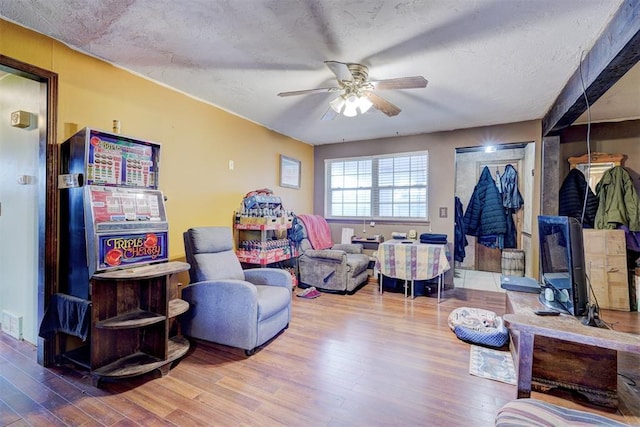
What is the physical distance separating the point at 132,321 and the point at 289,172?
339 centimetres

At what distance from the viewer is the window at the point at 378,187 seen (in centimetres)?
489

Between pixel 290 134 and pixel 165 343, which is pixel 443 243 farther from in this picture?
pixel 165 343

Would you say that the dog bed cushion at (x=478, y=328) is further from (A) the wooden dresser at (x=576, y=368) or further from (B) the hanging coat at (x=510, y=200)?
(B) the hanging coat at (x=510, y=200)

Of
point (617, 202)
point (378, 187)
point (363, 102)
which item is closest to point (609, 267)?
point (617, 202)

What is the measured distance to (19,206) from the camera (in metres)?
2.52

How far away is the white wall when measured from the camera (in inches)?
92.6

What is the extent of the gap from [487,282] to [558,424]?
4.26m

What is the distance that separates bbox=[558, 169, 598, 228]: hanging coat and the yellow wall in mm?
4060

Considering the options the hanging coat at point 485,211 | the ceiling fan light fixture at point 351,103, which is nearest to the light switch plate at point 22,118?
the ceiling fan light fixture at point 351,103

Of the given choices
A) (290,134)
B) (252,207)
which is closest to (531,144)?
(290,134)

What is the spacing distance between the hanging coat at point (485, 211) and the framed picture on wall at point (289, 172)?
129 inches

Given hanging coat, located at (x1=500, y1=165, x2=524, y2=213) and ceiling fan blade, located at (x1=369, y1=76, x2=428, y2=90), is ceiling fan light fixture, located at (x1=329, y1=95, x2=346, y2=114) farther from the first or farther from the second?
hanging coat, located at (x1=500, y1=165, x2=524, y2=213)

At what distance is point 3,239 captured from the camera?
2.69 meters

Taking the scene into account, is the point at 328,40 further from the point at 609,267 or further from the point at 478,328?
the point at 609,267
